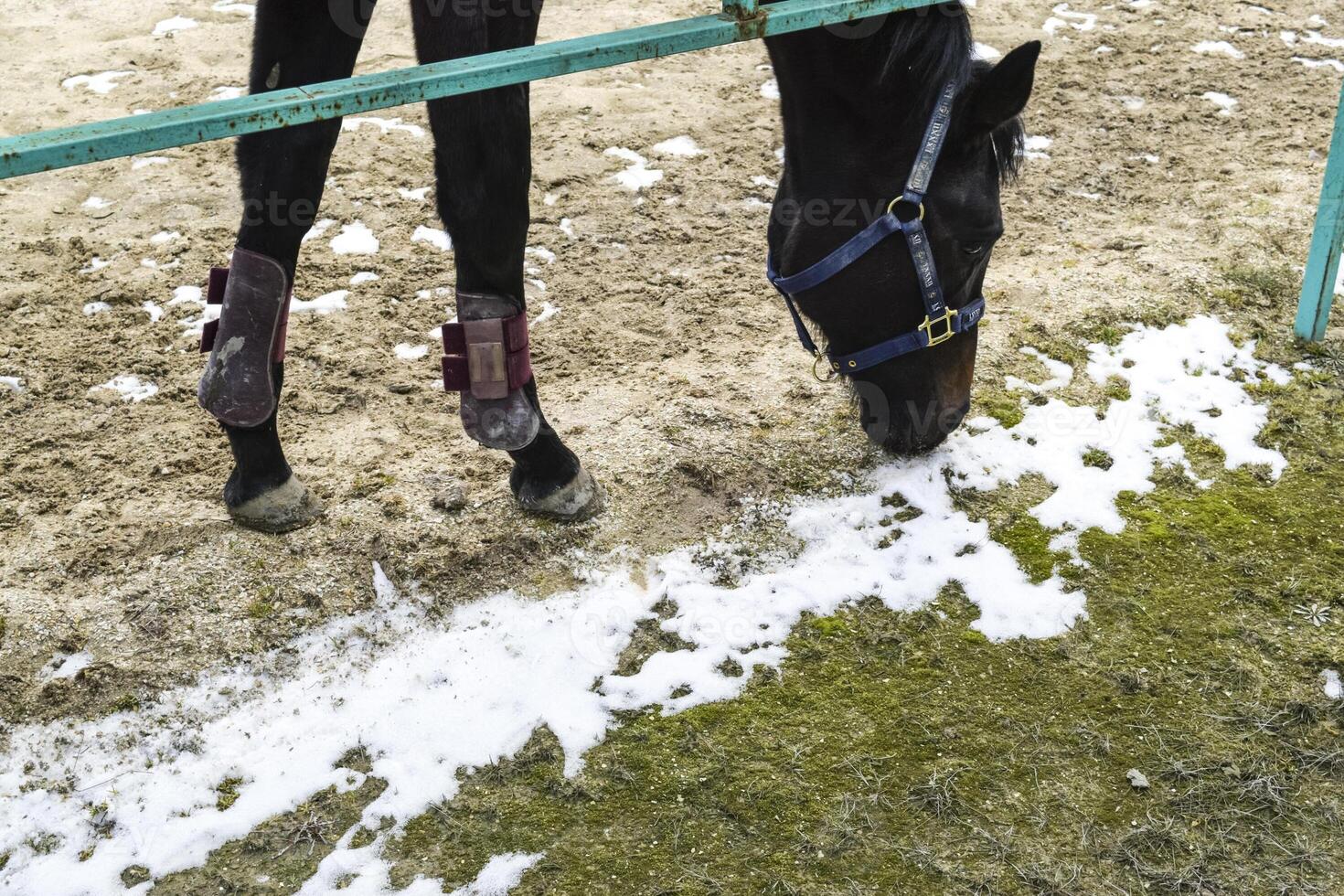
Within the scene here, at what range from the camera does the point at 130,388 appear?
3248 millimetres

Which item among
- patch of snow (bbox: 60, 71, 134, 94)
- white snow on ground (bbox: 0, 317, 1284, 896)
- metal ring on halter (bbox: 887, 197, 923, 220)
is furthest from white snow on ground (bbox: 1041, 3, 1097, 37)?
patch of snow (bbox: 60, 71, 134, 94)

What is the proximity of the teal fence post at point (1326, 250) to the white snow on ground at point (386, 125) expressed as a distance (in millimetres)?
3392

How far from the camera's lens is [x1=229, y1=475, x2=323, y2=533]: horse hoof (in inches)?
105

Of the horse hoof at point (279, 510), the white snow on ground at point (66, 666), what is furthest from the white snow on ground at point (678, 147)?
the white snow on ground at point (66, 666)

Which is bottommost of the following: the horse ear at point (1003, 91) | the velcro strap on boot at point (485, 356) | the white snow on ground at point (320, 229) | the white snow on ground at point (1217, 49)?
the white snow on ground at point (320, 229)

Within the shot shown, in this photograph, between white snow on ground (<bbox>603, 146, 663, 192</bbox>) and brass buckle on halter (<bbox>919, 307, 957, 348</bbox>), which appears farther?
white snow on ground (<bbox>603, 146, 663, 192</bbox>)

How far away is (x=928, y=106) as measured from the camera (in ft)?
7.50

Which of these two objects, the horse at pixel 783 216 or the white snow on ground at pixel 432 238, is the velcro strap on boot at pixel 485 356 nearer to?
the horse at pixel 783 216

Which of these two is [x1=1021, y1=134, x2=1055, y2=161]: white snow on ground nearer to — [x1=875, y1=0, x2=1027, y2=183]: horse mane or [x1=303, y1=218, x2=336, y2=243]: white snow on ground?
[x1=875, y1=0, x2=1027, y2=183]: horse mane

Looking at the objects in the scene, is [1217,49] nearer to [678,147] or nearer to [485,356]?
[678,147]

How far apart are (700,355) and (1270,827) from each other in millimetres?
2008

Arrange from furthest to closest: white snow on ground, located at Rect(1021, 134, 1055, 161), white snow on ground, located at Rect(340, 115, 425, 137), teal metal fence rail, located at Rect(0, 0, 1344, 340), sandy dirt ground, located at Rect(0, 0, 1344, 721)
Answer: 1. white snow on ground, located at Rect(340, 115, 425, 137)
2. white snow on ground, located at Rect(1021, 134, 1055, 161)
3. sandy dirt ground, located at Rect(0, 0, 1344, 721)
4. teal metal fence rail, located at Rect(0, 0, 1344, 340)

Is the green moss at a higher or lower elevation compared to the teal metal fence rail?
lower

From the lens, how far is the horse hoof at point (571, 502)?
108 inches
